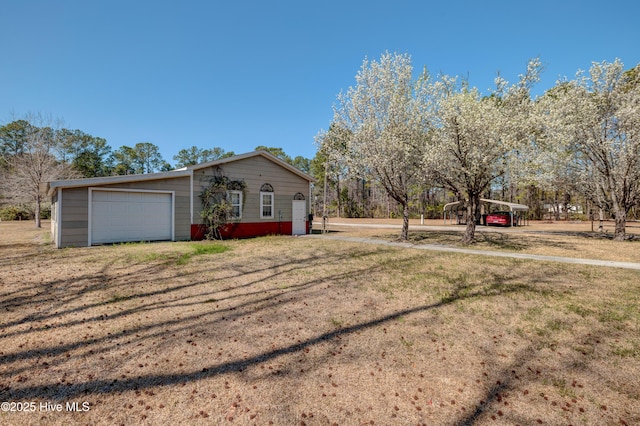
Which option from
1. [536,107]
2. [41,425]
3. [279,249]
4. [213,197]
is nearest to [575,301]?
[41,425]

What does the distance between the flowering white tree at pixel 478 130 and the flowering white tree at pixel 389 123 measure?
885mm

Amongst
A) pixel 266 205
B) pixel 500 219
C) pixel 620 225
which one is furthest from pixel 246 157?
pixel 500 219

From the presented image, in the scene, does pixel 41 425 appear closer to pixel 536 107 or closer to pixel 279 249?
pixel 279 249

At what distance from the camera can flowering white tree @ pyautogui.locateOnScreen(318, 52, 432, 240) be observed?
13367 mm

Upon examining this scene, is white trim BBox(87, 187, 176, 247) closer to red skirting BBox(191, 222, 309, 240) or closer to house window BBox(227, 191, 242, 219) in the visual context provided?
red skirting BBox(191, 222, 309, 240)

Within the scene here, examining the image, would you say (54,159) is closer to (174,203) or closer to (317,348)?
(174,203)

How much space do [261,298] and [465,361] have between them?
3527 mm

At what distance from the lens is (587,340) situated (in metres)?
3.99

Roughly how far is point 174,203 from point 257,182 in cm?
415

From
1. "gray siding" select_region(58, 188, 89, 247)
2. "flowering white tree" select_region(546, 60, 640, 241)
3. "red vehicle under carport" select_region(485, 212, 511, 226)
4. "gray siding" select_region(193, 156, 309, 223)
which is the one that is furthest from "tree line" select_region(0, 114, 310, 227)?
"red vehicle under carport" select_region(485, 212, 511, 226)

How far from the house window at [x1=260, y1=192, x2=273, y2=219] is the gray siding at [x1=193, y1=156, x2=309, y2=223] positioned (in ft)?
0.64

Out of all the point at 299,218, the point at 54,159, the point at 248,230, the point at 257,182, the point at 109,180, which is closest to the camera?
the point at 109,180

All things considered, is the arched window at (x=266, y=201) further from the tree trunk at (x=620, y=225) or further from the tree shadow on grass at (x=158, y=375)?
the tree trunk at (x=620, y=225)

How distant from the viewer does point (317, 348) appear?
12.0ft
